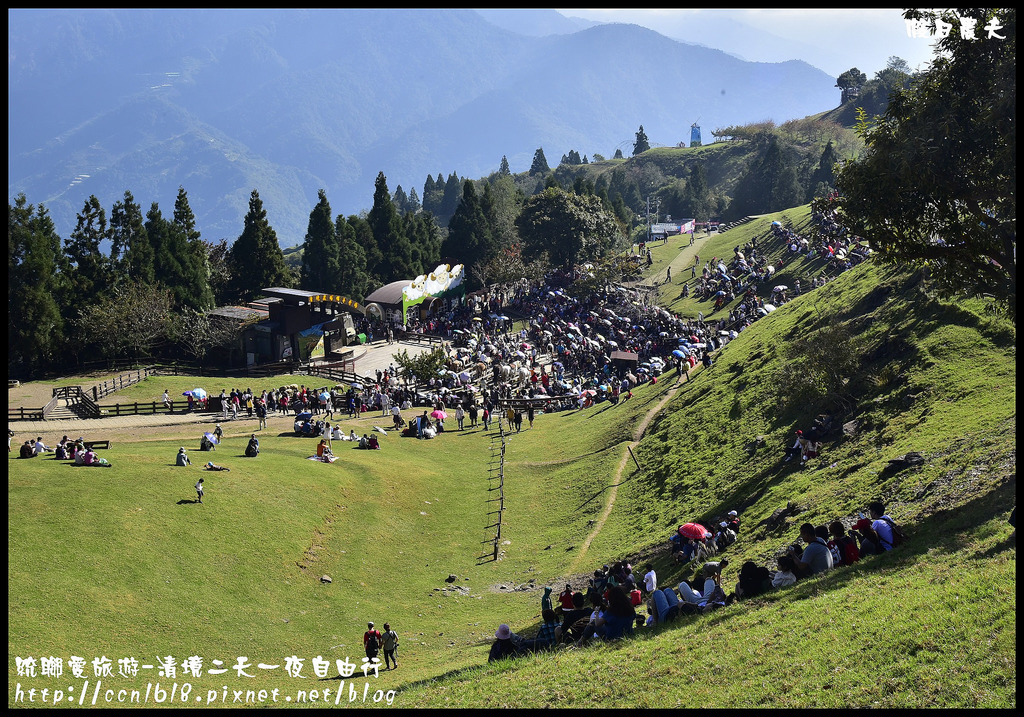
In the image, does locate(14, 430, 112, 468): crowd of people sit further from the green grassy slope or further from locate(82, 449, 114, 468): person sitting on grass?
the green grassy slope

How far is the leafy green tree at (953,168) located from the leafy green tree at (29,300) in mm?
60517

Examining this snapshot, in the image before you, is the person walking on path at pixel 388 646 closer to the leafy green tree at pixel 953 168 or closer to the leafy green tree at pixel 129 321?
the leafy green tree at pixel 953 168

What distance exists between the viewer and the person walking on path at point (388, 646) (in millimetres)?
19828

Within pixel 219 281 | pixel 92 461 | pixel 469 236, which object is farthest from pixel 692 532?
pixel 469 236

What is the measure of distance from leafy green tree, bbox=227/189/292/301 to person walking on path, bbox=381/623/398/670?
69.2 meters

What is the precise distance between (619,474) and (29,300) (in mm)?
49672

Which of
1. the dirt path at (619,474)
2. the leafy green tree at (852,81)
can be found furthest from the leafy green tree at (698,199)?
the dirt path at (619,474)

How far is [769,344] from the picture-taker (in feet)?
139

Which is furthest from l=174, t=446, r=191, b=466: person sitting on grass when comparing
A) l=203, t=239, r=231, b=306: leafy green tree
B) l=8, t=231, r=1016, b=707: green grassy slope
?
l=203, t=239, r=231, b=306: leafy green tree

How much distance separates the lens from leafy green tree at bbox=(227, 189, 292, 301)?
83688 mm

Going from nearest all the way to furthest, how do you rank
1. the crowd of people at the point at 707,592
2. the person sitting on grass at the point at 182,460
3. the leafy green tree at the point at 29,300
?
1. the crowd of people at the point at 707,592
2. the person sitting on grass at the point at 182,460
3. the leafy green tree at the point at 29,300

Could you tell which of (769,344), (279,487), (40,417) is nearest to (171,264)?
(40,417)

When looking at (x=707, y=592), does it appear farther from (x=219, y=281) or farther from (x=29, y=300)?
(x=219, y=281)

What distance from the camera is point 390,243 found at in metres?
97.8
